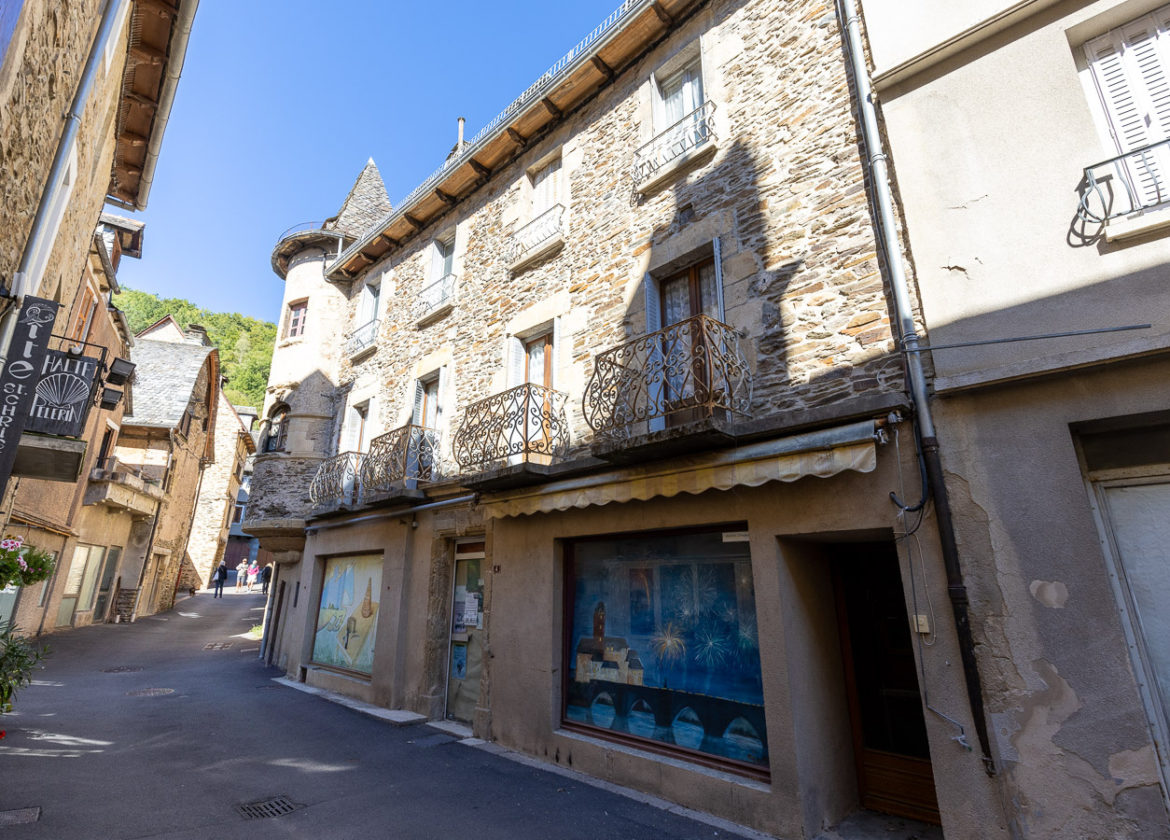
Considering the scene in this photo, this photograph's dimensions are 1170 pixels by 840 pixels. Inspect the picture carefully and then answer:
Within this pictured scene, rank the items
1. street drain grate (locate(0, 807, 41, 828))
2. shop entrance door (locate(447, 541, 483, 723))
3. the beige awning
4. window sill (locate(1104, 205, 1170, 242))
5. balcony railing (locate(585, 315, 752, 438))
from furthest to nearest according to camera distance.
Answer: shop entrance door (locate(447, 541, 483, 723))
balcony railing (locate(585, 315, 752, 438))
the beige awning
street drain grate (locate(0, 807, 41, 828))
window sill (locate(1104, 205, 1170, 242))

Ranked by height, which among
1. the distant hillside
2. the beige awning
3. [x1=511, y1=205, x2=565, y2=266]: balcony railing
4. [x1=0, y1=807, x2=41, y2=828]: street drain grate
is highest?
the distant hillside

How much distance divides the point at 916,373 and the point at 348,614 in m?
11.1

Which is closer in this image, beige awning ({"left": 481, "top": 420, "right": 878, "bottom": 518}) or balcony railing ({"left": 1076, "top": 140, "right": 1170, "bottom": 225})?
balcony railing ({"left": 1076, "top": 140, "right": 1170, "bottom": 225})

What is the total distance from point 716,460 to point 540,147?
7294mm

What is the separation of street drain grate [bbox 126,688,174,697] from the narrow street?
5 centimetres

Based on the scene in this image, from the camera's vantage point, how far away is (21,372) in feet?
15.6

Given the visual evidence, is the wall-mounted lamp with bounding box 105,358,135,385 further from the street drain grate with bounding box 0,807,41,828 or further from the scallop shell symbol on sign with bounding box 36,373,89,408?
the street drain grate with bounding box 0,807,41,828

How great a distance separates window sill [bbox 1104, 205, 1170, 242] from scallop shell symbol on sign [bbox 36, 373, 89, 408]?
917 centimetres

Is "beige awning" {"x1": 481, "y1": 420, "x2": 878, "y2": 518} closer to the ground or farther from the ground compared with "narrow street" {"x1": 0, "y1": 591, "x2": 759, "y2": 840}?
farther from the ground

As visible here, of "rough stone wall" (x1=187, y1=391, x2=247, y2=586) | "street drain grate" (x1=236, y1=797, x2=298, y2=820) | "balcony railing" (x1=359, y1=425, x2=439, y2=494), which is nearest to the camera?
"street drain grate" (x1=236, y1=797, x2=298, y2=820)

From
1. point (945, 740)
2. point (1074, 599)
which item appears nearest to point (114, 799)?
point (945, 740)

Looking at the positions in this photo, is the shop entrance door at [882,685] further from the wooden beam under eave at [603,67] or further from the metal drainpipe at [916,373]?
the wooden beam under eave at [603,67]

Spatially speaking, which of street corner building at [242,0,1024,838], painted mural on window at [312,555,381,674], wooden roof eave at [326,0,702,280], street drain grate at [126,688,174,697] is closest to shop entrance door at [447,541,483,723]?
street corner building at [242,0,1024,838]

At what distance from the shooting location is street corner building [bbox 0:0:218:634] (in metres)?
4.64
